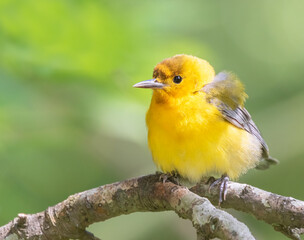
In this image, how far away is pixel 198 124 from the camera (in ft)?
14.3

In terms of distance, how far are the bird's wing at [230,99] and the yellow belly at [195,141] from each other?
0.10 meters

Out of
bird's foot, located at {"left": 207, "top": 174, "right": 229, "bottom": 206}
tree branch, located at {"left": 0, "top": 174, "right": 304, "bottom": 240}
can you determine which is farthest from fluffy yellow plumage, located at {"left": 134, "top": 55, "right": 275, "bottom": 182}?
tree branch, located at {"left": 0, "top": 174, "right": 304, "bottom": 240}

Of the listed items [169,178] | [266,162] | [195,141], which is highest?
[266,162]

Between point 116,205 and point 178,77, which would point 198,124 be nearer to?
point 178,77

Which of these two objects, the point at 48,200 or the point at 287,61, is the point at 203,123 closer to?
the point at 48,200

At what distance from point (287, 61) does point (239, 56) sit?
873mm

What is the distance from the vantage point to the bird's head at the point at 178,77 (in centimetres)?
476

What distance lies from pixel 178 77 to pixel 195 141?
2.68ft

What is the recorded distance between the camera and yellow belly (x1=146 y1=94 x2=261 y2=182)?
4.28 m

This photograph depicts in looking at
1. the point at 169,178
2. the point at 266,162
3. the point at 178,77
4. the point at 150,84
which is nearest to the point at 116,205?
the point at 169,178

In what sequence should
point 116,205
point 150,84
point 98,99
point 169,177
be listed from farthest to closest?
point 98,99
point 150,84
point 169,177
point 116,205

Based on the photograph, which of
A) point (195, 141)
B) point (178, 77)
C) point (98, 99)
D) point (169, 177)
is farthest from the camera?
point (98, 99)

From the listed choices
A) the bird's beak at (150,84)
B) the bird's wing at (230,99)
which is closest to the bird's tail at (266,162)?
the bird's wing at (230,99)

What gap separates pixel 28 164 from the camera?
5930mm
